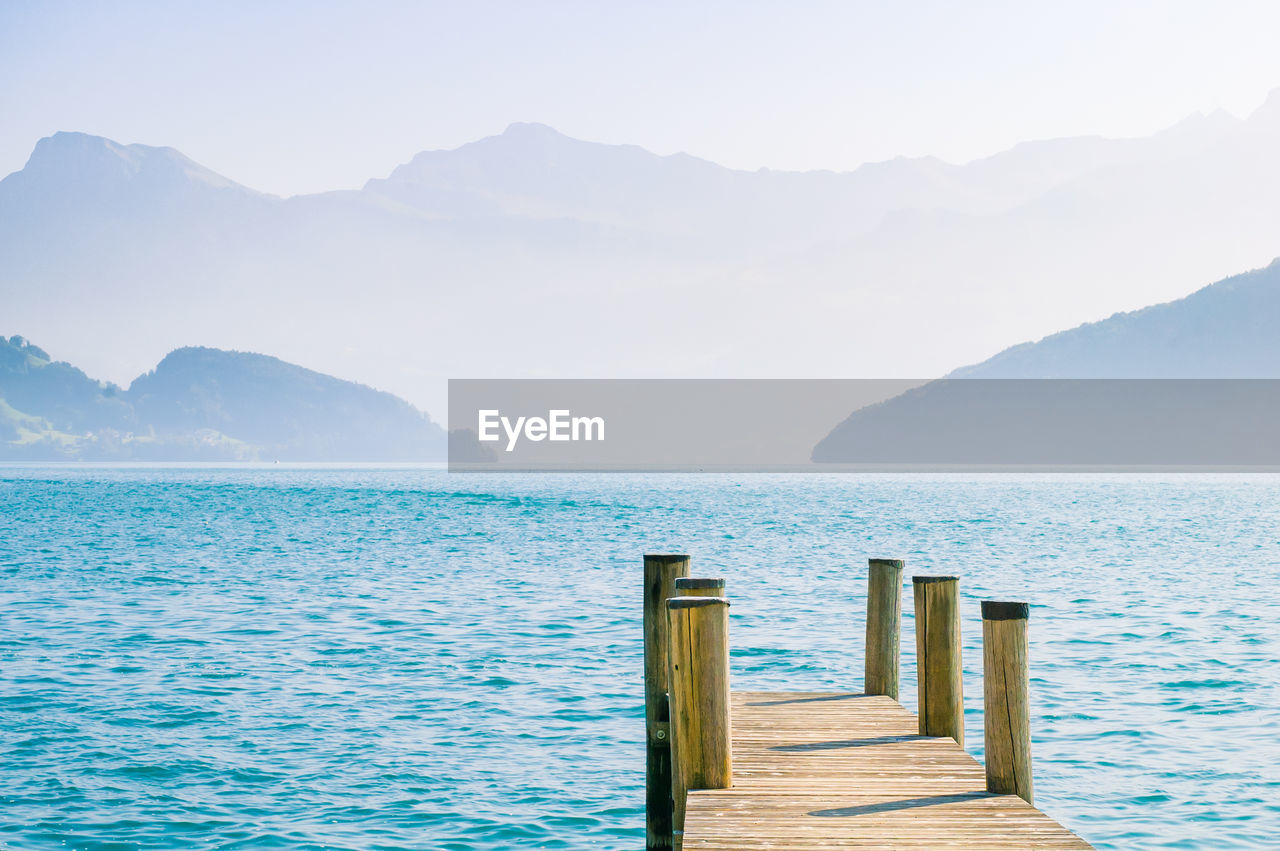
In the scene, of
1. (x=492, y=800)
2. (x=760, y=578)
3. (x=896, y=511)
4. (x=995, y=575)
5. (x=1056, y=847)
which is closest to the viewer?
(x=1056, y=847)

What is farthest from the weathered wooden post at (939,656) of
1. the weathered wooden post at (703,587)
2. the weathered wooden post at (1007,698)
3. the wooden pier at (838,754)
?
the weathered wooden post at (703,587)

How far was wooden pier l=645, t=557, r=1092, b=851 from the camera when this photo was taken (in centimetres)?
594

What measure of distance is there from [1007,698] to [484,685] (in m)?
11.2

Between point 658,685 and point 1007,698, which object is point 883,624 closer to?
point 658,685

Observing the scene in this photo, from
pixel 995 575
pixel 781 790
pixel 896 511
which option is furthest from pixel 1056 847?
pixel 896 511

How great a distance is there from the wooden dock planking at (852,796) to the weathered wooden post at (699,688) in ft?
0.53

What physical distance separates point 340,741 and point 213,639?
9.46 metres

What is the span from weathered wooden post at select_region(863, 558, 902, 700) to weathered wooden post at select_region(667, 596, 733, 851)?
3821 mm

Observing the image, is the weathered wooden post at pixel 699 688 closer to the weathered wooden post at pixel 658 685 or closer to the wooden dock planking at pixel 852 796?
the wooden dock planking at pixel 852 796

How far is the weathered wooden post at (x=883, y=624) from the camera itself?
9781mm

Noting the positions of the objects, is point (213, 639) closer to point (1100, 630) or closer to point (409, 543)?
point (1100, 630)

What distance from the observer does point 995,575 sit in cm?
3606

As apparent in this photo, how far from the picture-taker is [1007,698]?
6.96 metres

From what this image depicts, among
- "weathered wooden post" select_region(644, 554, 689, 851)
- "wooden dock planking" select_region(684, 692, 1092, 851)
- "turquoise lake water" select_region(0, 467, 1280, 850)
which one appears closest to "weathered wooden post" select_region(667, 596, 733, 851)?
"wooden dock planking" select_region(684, 692, 1092, 851)
